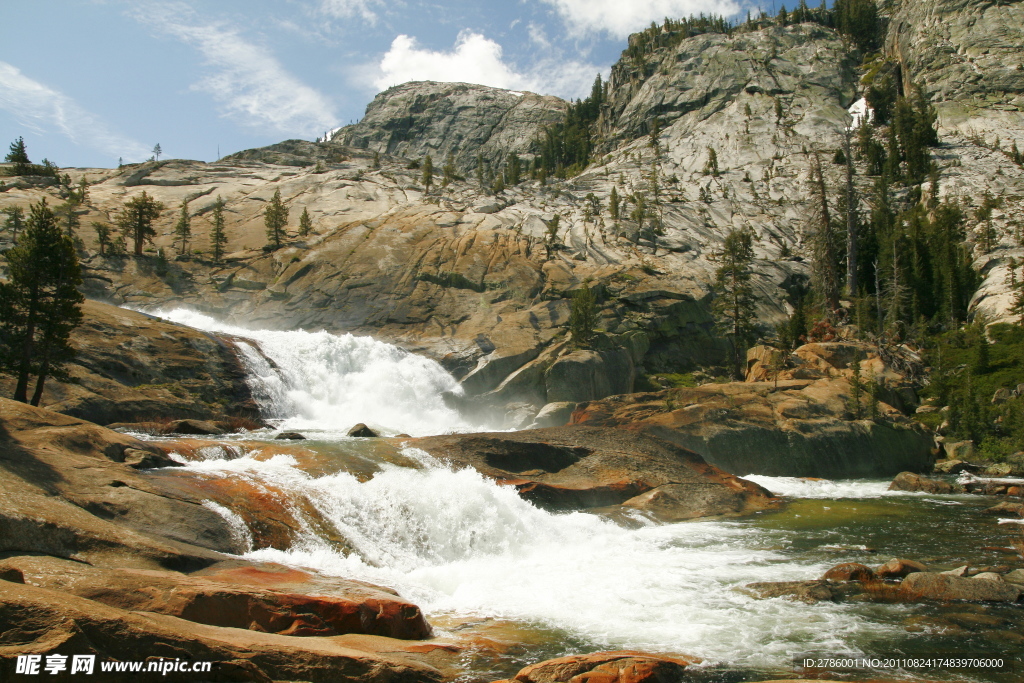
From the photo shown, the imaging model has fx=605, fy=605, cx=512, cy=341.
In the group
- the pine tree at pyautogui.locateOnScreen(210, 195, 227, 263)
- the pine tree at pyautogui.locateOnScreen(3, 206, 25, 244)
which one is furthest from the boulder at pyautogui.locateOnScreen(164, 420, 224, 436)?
the pine tree at pyautogui.locateOnScreen(210, 195, 227, 263)

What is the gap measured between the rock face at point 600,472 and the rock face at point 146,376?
→ 12.7 m

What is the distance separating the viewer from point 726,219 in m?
77.2

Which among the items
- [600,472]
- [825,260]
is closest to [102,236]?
[600,472]

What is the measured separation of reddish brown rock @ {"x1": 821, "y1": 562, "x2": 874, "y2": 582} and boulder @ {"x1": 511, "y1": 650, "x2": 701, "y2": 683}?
7.05 metres

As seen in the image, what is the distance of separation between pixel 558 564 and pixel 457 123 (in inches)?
5646

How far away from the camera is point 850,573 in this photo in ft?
47.1

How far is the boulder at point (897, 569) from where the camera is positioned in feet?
47.2

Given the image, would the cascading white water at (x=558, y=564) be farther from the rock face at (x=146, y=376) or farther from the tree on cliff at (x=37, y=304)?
the rock face at (x=146, y=376)

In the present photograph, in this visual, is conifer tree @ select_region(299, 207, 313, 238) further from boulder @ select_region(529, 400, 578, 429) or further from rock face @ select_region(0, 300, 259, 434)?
boulder @ select_region(529, 400, 578, 429)

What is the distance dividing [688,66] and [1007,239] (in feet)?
205

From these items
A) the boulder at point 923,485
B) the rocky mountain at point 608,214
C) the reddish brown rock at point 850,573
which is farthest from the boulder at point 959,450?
the reddish brown rock at point 850,573

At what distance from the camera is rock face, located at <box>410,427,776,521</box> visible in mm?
22734

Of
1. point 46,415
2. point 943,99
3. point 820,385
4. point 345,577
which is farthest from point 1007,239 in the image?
point 46,415

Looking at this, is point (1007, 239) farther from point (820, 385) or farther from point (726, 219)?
point (820, 385)
